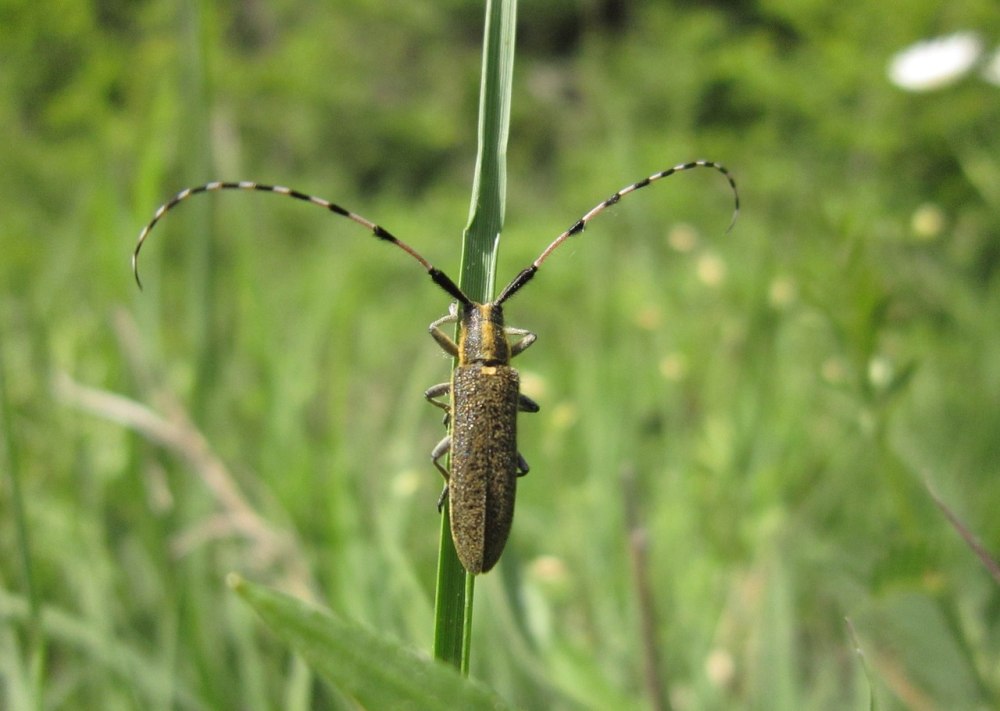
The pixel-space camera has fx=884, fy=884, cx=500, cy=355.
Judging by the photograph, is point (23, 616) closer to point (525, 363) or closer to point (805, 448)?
point (805, 448)

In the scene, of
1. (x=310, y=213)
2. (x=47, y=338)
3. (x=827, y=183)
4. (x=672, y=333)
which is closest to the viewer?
(x=47, y=338)

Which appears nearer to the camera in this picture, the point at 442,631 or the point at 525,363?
the point at 442,631

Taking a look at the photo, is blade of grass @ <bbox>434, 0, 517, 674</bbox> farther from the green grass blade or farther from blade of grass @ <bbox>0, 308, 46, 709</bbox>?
blade of grass @ <bbox>0, 308, 46, 709</bbox>

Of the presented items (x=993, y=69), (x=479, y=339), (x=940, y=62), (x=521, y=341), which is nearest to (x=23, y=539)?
(x=479, y=339)

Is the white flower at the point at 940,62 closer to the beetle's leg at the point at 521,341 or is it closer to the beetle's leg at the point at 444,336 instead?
the beetle's leg at the point at 521,341

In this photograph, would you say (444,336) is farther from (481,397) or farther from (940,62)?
(940,62)

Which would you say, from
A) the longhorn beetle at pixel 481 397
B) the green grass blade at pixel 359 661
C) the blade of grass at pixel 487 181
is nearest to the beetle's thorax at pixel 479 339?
the longhorn beetle at pixel 481 397

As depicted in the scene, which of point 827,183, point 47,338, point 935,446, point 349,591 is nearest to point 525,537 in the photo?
point 349,591
